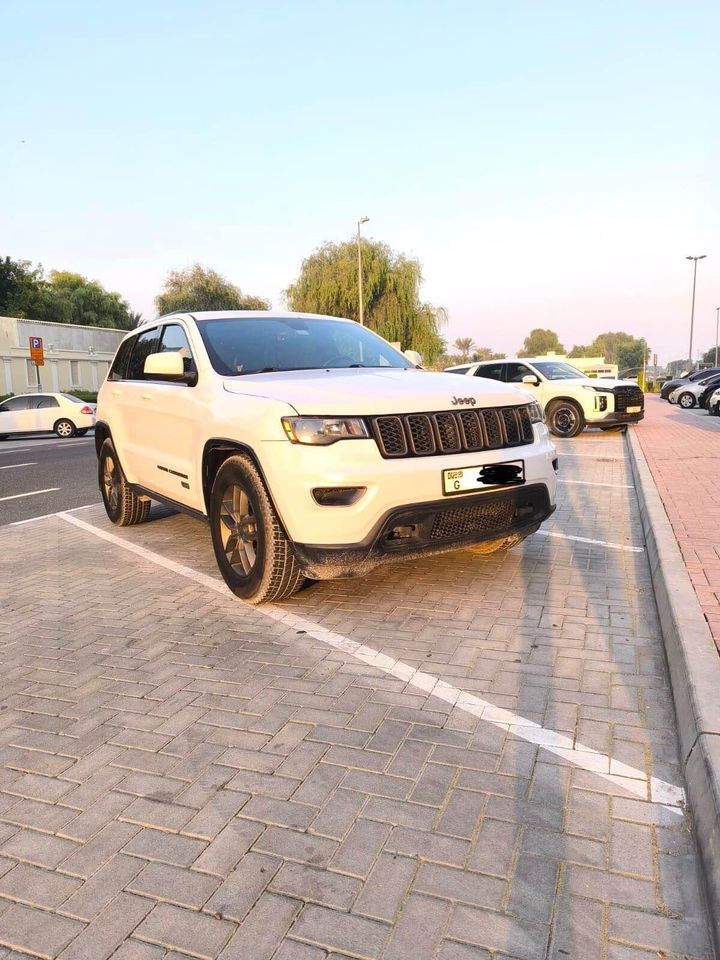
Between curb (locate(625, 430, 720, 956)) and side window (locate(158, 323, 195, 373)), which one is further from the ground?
side window (locate(158, 323, 195, 373))

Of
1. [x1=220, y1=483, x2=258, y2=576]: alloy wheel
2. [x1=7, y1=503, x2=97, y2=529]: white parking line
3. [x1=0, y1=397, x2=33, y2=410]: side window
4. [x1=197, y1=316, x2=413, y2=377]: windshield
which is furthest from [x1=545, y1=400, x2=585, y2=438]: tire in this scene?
[x1=0, y1=397, x2=33, y2=410]: side window

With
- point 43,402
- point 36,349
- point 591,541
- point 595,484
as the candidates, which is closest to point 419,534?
point 591,541

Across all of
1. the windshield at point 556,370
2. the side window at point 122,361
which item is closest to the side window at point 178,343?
the side window at point 122,361

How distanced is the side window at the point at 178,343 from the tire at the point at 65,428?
19.7 metres

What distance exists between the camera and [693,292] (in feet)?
195

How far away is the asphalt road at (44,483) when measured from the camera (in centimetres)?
852

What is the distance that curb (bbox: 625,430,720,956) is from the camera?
80.7 inches

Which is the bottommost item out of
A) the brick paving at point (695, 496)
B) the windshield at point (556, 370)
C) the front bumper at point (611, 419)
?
the brick paving at point (695, 496)

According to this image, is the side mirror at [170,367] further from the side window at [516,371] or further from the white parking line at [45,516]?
the side window at [516,371]

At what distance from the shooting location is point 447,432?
4.09 meters

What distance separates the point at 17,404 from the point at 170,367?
71.4ft

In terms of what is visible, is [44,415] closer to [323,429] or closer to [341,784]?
[323,429]

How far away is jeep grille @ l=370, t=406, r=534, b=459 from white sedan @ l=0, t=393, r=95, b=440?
70.5 feet

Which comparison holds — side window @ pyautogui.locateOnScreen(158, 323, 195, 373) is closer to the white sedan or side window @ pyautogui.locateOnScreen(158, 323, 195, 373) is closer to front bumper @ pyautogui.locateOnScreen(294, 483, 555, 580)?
front bumper @ pyautogui.locateOnScreen(294, 483, 555, 580)
